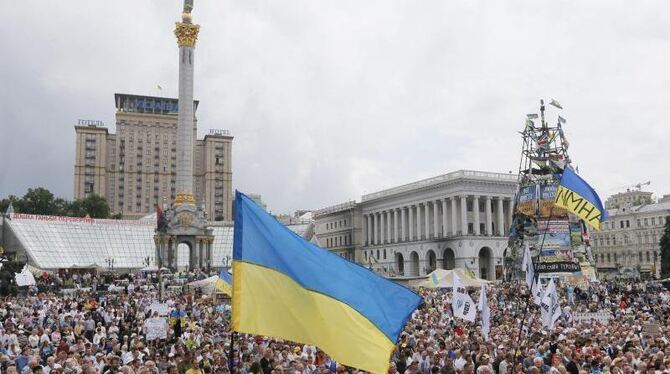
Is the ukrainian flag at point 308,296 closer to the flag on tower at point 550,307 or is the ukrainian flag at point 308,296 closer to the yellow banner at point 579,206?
the yellow banner at point 579,206

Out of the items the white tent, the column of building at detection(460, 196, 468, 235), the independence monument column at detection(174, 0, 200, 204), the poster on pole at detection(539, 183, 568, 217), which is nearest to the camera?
the white tent

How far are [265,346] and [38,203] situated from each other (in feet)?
304

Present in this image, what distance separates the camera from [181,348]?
51.3 feet

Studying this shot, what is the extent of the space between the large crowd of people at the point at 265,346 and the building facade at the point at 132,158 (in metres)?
116

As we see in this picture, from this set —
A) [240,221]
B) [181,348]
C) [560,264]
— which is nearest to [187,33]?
[560,264]

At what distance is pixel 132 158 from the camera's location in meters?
141

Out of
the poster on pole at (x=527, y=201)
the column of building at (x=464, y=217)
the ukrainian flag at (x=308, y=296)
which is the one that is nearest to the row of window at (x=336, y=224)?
the column of building at (x=464, y=217)

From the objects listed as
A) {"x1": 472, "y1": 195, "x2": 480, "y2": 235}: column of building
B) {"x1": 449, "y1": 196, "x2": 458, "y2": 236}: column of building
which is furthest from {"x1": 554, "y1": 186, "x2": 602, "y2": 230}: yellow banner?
{"x1": 472, "y1": 195, "x2": 480, "y2": 235}: column of building

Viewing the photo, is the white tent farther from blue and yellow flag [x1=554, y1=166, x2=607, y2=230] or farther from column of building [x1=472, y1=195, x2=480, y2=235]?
column of building [x1=472, y1=195, x2=480, y2=235]

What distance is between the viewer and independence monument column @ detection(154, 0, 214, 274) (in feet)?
230

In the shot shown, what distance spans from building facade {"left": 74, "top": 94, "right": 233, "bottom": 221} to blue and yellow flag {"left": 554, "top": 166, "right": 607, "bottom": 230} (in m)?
127

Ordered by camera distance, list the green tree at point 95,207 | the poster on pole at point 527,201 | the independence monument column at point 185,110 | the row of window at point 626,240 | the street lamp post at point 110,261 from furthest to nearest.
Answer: the green tree at point 95,207 → the row of window at point 626,240 → the street lamp post at point 110,261 → the independence monument column at point 185,110 → the poster on pole at point 527,201

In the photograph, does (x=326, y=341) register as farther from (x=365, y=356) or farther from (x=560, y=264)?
(x=560, y=264)

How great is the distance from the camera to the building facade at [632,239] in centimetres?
9262
